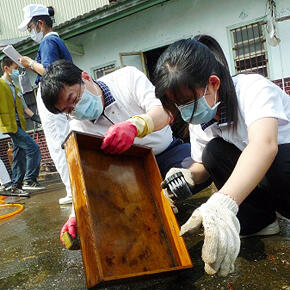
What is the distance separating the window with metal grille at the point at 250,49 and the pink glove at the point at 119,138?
4318 mm

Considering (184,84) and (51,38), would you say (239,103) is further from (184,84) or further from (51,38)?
(51,38)

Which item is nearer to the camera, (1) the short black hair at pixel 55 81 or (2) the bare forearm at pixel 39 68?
(1) the short black hair at pixel 55 81

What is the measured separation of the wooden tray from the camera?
3.30 ft

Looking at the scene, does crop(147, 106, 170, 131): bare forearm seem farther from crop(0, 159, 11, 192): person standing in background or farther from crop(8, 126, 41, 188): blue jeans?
crop(0, 159, 11, 192): person standing in background

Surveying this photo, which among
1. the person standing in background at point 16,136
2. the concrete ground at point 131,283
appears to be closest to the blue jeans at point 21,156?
the person standing in background at point 16,136

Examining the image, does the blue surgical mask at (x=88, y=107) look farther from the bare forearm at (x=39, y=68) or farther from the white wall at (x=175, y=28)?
the white wall at (x=175, y=28)

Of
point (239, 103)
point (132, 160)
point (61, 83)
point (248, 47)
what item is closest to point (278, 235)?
point (239, 103)

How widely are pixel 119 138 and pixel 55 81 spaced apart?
0.54 m

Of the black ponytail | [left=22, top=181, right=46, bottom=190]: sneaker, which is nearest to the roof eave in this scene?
[left=22, top=181, right=46, bottom=190]: sneaker

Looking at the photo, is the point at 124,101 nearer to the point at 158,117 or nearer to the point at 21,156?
the point at 158,117

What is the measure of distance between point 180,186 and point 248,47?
4.71m

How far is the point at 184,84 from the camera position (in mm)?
1015

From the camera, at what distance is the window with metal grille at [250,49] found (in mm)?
5000

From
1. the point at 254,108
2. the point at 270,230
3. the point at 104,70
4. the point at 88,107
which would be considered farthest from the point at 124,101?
the point at 104,70
